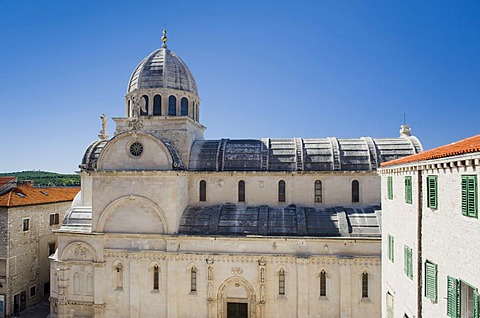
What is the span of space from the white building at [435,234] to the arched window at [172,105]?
1947cm

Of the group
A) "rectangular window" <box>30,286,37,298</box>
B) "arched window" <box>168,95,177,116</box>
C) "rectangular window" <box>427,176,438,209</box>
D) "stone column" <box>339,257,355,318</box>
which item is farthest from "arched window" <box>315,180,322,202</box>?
"rectangular window" <box>30,286,37,298</box>

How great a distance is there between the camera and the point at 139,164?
2681cm

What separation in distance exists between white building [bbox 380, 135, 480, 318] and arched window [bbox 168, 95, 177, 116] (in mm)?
19468

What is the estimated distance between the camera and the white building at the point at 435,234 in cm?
996

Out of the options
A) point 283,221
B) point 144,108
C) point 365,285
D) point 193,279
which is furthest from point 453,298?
point 144,108

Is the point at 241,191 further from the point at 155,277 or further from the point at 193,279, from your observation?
the point at 155,277

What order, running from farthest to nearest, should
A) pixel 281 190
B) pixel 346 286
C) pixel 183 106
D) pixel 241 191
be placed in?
pixel 183 106, pixel 241 191, pixel 281 190, pixel 346 286

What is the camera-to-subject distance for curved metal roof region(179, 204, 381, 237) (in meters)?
25.0

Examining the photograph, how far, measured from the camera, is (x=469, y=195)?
9938 millimetres

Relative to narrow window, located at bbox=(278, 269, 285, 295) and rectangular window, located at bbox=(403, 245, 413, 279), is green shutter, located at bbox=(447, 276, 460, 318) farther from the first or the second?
narrow window, located at bbox=(278, 269, 285, 295)

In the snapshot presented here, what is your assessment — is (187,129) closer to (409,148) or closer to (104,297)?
(104,297)

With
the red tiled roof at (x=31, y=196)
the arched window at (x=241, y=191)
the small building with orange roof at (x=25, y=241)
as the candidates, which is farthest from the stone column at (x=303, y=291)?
the red tiled roof at (x=31, y=196)

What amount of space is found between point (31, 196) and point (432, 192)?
118ft

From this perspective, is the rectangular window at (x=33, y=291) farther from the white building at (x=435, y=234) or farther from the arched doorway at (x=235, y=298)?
the white building at (x=435, y=234)
